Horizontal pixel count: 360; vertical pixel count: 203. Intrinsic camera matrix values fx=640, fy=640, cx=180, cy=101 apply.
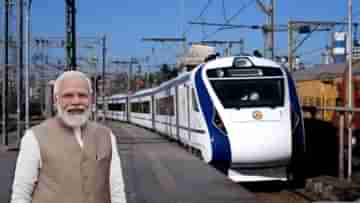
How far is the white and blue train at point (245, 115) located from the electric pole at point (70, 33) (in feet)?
20.2

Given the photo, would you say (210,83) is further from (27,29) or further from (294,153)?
(27,29)

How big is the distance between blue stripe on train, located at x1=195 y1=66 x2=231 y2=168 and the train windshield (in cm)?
30

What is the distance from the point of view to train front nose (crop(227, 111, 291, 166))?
44.0 ft

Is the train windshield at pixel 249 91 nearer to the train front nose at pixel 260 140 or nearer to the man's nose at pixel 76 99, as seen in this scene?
the train front nose at pixel 260 140

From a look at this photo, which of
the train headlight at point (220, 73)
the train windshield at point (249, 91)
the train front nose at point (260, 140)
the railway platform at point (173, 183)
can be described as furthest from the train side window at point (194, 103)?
the train front nose at point (260, 140)

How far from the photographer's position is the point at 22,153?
3.72m

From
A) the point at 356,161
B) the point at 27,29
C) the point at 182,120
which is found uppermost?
the point at 27,29

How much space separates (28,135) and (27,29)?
21.6 meters

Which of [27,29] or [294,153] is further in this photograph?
[27,29]

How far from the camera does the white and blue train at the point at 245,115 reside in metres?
13.5

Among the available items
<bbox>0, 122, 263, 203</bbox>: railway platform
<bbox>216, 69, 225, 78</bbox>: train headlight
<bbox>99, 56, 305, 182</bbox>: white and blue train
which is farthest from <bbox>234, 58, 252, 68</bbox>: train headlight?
<bbox>0, 122, 263, 203</bbox>: railway platform

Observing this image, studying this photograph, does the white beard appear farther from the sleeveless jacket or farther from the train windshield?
the train windshield

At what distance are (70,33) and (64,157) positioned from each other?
59.1ft

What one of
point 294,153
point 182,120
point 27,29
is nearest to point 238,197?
point 294,153
